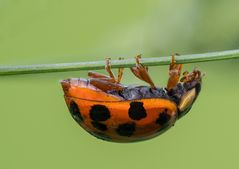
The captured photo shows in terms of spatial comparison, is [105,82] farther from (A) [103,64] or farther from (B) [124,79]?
(A) [103,64]

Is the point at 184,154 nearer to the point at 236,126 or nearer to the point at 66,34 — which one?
the point at 236,126

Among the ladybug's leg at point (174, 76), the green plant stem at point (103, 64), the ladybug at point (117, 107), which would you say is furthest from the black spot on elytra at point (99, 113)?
the green plant stem at point (103, 64)

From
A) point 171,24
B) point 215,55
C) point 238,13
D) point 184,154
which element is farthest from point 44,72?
point 184,154

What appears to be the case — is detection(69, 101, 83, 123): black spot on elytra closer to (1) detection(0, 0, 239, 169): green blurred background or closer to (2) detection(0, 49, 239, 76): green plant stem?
(1) detection(0, 0, 239, 169): green blurred background

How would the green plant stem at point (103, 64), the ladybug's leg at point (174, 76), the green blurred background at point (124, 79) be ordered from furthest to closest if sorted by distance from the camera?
the ladybug's leg at point (174, 76) → the green blurred background at point (124, 79) → the green plant stem at point (103, 64)

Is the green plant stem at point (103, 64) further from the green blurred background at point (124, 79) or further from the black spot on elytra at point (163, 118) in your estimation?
the black spot on elytra at point (163, 118)

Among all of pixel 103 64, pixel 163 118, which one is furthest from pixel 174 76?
pixel 103 64

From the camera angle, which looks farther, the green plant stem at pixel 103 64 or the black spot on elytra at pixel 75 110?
the black spot on elytra at pixel 75 110
